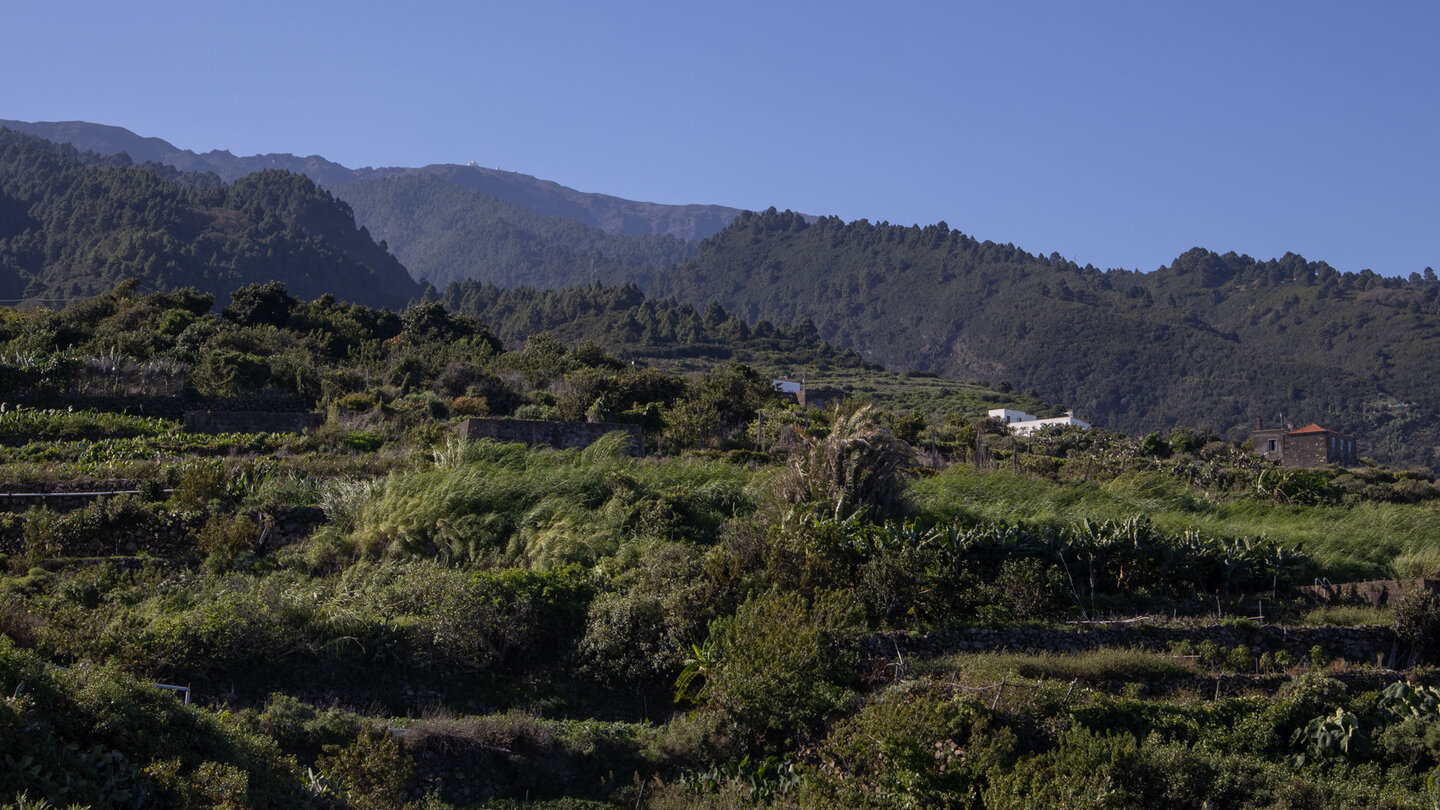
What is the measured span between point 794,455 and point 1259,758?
830 centimetres

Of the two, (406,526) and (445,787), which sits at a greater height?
(406,526)

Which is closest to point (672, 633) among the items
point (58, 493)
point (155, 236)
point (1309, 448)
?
point (58, 493)

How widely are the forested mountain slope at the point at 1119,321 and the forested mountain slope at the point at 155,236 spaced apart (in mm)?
57092

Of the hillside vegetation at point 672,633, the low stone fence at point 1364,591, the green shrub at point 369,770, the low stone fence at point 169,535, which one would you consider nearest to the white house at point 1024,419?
the hillside vegetation at point 672,633

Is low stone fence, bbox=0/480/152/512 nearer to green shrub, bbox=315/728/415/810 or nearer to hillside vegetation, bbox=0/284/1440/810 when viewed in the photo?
hillside vegetation, bbox=0/284/1440/810

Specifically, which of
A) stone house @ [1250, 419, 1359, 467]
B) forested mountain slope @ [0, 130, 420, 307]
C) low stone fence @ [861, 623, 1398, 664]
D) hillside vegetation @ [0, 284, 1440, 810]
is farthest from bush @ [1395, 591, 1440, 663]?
forested mountain slope @ [0, 130, 420, 307]

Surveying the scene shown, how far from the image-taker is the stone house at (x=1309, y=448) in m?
53.2

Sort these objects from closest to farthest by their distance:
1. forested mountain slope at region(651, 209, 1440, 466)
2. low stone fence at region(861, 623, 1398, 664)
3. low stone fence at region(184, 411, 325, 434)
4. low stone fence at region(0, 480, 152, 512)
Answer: low stone fence at region(861, 623, 1398, 664), low stone fence at region(0, 480, 152, 512), low stone fence at region(184, 411, 325, 434), forested mountain slope at region(651, 209, 1440, 466)

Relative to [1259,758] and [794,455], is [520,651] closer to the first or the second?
[794,455]

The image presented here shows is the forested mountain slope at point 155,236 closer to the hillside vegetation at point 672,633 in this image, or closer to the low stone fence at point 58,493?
the low stone fence at point 58,493

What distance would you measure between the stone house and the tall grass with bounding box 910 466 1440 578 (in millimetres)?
31244

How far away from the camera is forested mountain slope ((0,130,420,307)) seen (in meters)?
93.5

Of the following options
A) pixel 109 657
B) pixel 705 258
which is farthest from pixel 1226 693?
pixel 705 258

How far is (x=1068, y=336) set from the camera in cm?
11725
